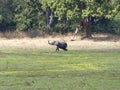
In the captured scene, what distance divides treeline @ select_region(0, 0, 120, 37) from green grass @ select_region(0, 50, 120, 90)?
22.3 meters

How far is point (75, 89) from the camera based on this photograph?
20.3 metres

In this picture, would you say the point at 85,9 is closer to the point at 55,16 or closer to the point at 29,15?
the point at 55,16

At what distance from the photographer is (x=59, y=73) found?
26312 millimetres

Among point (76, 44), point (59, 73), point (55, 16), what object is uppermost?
point (59, 73)

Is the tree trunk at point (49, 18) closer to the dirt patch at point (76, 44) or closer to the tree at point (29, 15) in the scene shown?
the tree at point (29, 15)

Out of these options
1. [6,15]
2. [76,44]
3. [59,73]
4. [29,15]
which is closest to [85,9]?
[76,44]

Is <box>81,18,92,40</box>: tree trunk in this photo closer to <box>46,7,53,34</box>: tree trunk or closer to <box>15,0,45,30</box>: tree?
<box>46,7,53,34</box>: tree trunk

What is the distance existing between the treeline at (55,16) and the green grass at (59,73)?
880 inches

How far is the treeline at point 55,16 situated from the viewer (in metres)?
59.6

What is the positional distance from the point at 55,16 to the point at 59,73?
122 feet

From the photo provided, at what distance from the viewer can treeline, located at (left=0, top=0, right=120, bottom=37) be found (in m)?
59.6

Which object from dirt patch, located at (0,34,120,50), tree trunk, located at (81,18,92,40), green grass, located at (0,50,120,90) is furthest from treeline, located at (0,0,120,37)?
green grass, located at (0,50,120,90)

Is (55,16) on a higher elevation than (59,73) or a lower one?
lower

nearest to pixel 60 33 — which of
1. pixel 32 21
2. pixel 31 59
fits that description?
pixel 32 21
